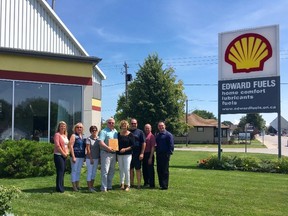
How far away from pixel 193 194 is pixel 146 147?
180cm

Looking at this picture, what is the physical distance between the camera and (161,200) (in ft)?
28.7

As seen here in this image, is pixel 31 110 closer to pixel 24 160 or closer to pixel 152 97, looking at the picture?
pixel 24 160

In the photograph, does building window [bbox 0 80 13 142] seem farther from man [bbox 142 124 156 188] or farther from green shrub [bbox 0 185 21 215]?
green shrub [bbox 0 185 21 215]

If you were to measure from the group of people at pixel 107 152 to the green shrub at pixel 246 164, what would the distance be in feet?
23.4

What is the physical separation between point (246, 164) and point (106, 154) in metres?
8.66

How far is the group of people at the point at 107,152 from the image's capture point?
9.51 m

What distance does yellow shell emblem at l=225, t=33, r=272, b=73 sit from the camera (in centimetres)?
1775

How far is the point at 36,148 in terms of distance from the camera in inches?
480

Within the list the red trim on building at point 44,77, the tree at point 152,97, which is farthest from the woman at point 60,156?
the tree at point 152,97

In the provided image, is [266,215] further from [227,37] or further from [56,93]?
[227,37]

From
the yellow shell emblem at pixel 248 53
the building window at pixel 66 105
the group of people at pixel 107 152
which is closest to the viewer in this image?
the group of people at pixel 107 152

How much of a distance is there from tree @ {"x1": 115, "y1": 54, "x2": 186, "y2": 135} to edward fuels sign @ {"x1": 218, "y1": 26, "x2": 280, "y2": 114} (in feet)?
57.6

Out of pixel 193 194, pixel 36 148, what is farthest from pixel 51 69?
pixel 193 194

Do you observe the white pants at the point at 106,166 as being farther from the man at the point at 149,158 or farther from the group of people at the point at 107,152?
the man at the point at 149,158
